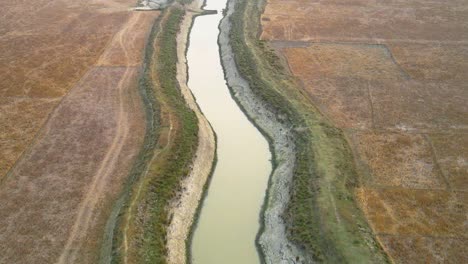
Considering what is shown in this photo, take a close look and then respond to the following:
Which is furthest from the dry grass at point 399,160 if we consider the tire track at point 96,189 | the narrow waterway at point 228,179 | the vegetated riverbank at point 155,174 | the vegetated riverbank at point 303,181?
the tire track at point 96,189

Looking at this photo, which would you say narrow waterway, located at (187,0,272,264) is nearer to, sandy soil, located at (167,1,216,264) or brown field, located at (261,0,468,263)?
sandy soil, located at (167,1,216,264)

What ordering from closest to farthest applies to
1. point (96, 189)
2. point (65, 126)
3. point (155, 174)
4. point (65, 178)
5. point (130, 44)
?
1. point (96, 189)
2. point (155, 174)
3. point (65, 178)
4. point (65, 126)
5. point (130, 44)

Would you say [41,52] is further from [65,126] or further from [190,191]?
[190,191]

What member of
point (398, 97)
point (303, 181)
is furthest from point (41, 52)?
point (398, 97)

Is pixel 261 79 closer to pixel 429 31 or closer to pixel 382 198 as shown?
pixel 382 198

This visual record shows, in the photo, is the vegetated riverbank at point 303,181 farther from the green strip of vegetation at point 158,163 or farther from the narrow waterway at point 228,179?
the green strip of vegetation at point 158,163

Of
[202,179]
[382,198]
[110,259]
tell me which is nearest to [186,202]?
[202,179]

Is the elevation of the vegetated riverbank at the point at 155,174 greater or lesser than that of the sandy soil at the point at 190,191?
greater

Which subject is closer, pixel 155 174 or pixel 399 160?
pixel 155 174
